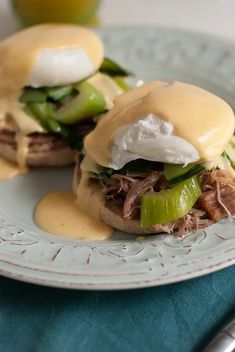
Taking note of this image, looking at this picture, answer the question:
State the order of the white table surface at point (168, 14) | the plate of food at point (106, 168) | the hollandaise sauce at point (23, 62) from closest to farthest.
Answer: the plate of food at point (106, 168)
the hollandaise sauce at point (23, 62)
the white table surface at point (168, 14)

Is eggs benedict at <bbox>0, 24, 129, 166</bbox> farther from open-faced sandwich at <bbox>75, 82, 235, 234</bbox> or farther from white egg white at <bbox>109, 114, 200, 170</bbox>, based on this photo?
white egg white at <bbox>109, 114, 200, 170</bbox>

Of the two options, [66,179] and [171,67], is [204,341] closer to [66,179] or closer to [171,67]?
[66,179]

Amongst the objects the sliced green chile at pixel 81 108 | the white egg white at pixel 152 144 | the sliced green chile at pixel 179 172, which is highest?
the white egg white at pixel 152 144

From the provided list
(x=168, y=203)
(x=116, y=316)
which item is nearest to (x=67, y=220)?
(x=168, y=203)

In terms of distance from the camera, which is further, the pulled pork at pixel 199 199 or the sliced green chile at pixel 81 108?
the sliced green chile at pixel 81 108

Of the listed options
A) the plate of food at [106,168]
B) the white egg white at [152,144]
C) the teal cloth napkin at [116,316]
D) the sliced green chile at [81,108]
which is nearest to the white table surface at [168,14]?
the plate of food at [106,168]

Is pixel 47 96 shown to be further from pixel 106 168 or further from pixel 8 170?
pixel 106 168

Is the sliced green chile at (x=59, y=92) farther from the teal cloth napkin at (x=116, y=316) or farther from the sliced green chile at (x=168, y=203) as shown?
the teal cloth napkin at (x=116, y=316)

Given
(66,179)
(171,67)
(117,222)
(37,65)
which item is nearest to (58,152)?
(66,179)
